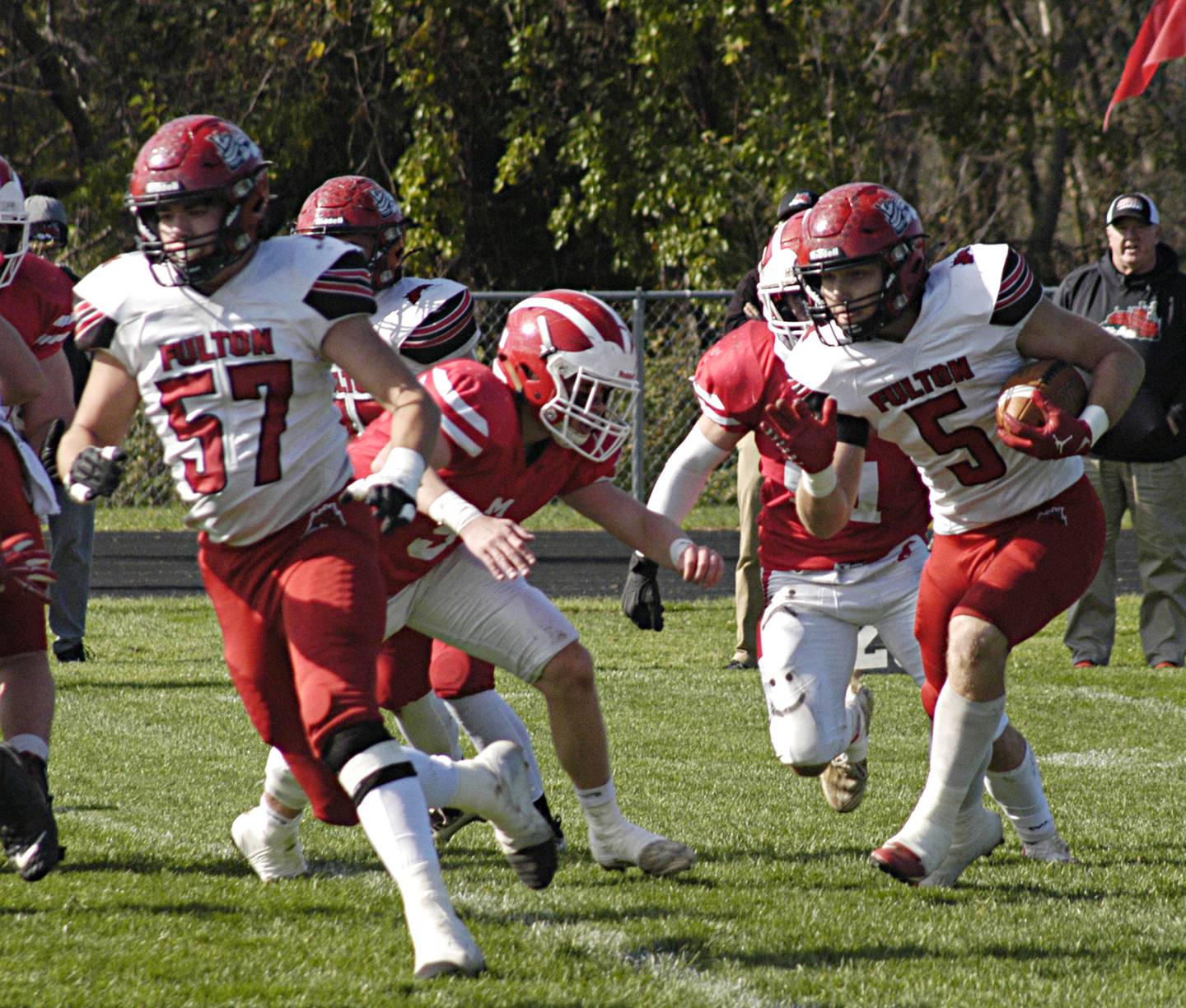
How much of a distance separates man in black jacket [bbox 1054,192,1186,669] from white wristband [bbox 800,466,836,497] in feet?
11.0

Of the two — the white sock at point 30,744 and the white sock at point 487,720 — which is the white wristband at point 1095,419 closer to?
the white sock at point 487,720

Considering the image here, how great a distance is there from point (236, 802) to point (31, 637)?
1061mm

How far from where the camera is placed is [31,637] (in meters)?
4.07

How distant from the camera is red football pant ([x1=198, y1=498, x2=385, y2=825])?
314cm

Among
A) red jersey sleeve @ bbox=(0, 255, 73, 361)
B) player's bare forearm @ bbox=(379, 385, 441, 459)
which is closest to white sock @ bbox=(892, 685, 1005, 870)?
player's bare forearm @ bbox=(379, 385, 441, 459)

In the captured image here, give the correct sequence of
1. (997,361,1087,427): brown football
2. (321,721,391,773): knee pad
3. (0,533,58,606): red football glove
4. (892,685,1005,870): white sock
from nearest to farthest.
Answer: (321,721,391,773): knee pad, (0,533,58,606): red football glove, (997,361,1087,427): brown football, (892,685,1005,870): white sock

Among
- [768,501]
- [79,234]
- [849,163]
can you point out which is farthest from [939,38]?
[768,501]

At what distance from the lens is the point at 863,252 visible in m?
3.86

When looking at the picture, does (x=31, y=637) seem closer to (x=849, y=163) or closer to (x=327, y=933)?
(x=327, y=933)

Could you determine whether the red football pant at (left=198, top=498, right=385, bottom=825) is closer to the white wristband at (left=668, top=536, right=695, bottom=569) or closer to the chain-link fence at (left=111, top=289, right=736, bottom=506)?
the white wristband at (left=668, top=536, right=695, bottom=569)

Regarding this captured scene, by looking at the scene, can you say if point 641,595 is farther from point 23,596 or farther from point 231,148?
point 231,148

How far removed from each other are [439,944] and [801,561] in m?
2.07

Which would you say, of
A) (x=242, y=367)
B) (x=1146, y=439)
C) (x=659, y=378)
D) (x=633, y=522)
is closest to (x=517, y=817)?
(x=633, y=522)

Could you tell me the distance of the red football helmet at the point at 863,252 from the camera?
3875 mm
